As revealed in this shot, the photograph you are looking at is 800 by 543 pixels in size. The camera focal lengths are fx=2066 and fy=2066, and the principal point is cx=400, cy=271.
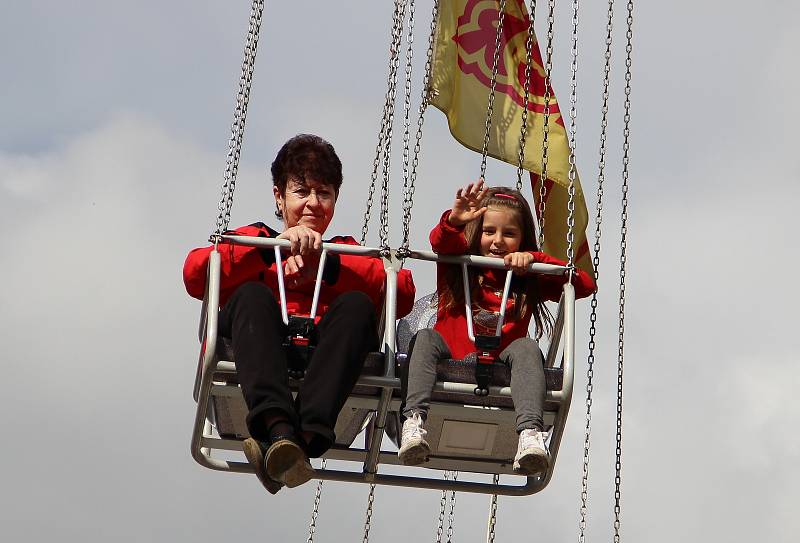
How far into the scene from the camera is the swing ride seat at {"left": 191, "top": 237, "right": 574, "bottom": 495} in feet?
34.5

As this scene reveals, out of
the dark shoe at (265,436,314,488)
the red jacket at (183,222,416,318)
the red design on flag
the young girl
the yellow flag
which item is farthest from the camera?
the red design on flag

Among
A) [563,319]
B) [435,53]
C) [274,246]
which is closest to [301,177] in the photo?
[274,246]

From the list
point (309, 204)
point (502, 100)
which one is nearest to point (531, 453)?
point (309, 204)

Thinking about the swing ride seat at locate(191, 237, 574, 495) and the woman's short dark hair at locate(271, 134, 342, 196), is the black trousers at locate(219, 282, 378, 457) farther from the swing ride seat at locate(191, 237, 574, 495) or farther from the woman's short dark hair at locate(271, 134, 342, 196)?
the woman's short dark hair at locate(271, 134, 342, 196)

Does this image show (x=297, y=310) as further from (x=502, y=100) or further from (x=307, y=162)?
(x=502, y=100)

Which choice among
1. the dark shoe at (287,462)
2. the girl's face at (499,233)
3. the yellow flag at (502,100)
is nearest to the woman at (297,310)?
the dark shoe at (287,462)

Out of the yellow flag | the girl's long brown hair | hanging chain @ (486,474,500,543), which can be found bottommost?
hanging chain @ (486,474,500,543)

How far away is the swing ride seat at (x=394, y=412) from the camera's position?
10516mm

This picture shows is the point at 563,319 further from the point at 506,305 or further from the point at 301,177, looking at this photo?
the point at 301,177

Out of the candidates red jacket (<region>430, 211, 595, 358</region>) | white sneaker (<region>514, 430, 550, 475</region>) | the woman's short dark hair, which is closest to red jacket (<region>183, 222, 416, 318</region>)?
red jacket (<region>430, 211, 595, 358</region>)

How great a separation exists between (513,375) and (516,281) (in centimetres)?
73

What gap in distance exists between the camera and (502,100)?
1642 centimetres

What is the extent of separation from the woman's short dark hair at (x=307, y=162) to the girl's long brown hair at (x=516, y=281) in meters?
0.80

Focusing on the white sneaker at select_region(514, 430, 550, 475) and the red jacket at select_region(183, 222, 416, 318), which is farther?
the red jacket at select_region(183, 222, 416, 318)
